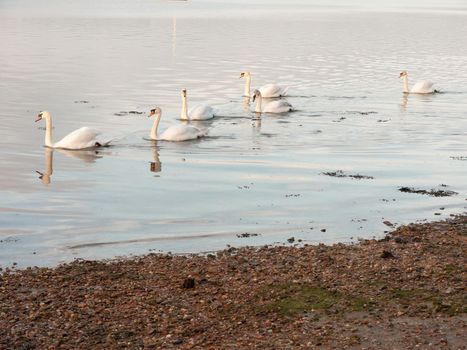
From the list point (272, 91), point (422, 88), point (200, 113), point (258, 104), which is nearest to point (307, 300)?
point (200, 113)

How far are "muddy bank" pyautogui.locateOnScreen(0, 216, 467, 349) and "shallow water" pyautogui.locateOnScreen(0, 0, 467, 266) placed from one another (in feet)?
5.63

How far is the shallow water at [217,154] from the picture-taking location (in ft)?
59.0

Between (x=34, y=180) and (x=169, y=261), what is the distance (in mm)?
8633

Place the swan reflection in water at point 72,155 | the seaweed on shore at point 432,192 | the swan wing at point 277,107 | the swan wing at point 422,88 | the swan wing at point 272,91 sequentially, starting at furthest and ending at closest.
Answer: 1. the swan wing at point 422,88
2. the swan wing at point 272,91
3. the swan wing at point 277,107
4. the swan reflection in water at point 72,155
5. the seaweed on shore at point 432,192

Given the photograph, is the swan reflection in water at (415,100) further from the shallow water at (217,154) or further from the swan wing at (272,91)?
the swan wing at (272,91)

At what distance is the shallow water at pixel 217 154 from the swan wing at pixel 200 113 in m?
0.59

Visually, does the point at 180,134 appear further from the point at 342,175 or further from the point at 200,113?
the point at 342,175

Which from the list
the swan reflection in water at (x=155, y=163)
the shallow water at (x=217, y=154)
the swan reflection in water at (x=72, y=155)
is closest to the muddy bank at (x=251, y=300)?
the shallow water at (x=217, y=154)

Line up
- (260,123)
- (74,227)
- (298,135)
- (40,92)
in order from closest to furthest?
(74,227) → (298,135) → (260,123) → (40,92)

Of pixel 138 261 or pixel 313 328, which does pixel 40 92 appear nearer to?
pixel 138 261

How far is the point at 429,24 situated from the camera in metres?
113

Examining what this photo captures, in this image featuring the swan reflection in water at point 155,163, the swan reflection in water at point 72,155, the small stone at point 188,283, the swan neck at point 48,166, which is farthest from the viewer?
the swan reflection in water at point 72,155

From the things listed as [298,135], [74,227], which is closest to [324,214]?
[74,227]

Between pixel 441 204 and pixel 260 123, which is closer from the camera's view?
pixel 441 204
